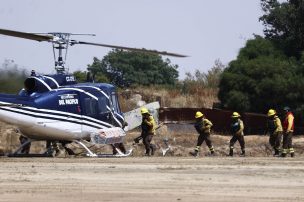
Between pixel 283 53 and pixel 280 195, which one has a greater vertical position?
pixel 283 53

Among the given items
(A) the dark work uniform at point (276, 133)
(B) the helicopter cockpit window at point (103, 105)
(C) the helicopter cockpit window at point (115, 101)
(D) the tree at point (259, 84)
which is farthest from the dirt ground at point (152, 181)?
(D) the tree at point (259, 84)

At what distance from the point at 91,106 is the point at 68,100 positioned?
1.09 metres

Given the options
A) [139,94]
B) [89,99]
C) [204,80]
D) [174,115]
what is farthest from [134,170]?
[204,80]

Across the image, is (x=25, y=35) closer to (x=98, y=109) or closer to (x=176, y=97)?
(x=98, y=109)

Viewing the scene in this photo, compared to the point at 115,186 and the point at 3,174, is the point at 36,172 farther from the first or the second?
the point at 115,186

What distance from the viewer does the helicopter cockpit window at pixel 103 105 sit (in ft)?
99.3

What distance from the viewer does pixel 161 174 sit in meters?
19.8

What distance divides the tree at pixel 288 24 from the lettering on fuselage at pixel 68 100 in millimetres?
27657

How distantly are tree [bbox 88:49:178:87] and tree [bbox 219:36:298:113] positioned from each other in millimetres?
42398

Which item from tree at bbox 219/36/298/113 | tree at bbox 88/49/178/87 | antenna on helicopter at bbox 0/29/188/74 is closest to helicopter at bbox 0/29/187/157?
antenna on helicopter at bbox 0/29/188/74

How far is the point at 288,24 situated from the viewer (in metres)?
56.4

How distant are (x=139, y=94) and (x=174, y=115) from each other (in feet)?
37.8

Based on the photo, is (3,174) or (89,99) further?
(89,99)

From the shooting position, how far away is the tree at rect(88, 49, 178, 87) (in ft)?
311
